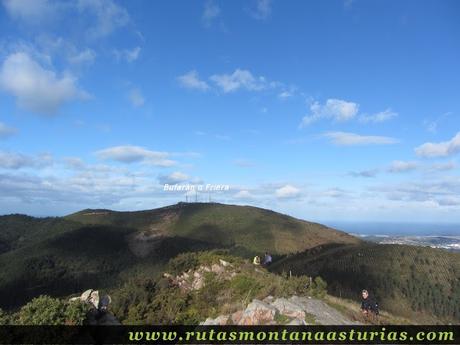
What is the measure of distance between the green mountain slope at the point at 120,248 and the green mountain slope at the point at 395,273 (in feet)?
158

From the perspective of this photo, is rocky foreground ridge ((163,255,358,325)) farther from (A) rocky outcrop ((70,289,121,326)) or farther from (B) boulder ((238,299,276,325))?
(A) rocky outcrop ((70,289,121,326))

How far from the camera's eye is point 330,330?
17.7 metres

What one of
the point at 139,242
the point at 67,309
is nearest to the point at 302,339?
the point at 67,309

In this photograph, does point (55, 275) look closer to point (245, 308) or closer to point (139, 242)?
point (139, 242)

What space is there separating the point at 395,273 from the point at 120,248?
364ft

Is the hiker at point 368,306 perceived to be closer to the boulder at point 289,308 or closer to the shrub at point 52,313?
the boulder at point 289,308

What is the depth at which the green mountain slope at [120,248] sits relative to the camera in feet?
440

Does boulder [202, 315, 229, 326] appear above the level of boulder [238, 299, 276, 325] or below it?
below

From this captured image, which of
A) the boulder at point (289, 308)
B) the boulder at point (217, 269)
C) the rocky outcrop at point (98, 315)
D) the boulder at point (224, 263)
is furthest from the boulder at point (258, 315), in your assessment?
the boulder at point (224, 263)

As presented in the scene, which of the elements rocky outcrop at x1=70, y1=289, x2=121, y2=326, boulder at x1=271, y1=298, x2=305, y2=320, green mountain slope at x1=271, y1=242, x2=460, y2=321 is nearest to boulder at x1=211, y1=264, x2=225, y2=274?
rocky outcrop at x1=70, y1=289, x2=121, y2=326

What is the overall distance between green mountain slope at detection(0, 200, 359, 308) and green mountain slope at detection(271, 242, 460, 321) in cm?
4805

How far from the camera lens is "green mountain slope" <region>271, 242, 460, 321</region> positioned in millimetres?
78062

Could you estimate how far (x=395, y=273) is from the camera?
89125 mm

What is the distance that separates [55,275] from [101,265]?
17.1m
